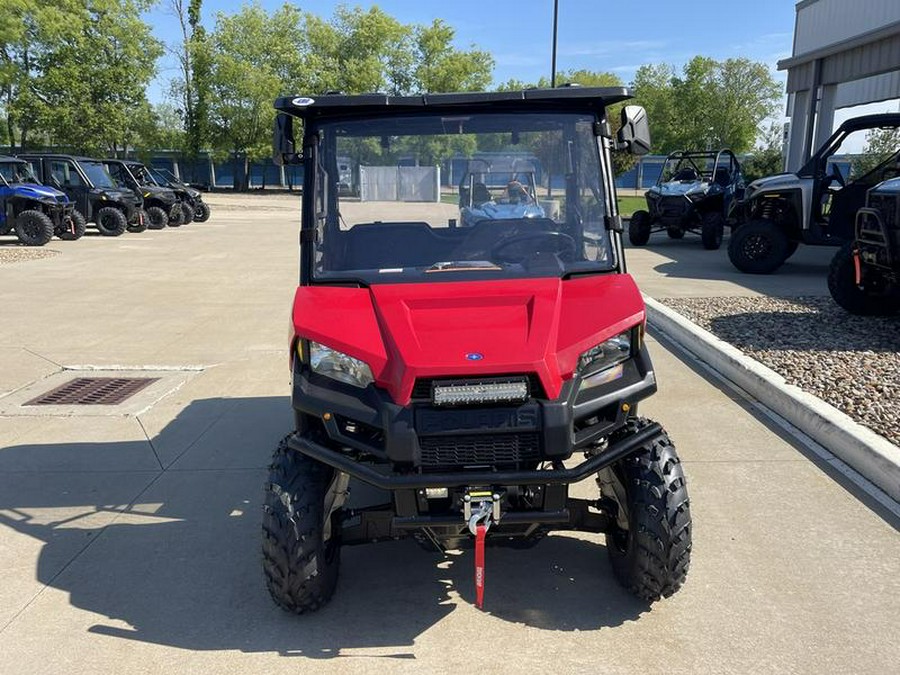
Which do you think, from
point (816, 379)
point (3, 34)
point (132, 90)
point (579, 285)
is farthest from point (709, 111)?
point (579, 285)

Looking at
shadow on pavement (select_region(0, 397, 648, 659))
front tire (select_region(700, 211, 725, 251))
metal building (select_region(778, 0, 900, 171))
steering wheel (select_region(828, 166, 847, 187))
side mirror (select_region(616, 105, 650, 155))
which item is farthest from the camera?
front tire (select_region(700, 211, 725, 251))

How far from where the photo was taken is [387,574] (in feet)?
11.7

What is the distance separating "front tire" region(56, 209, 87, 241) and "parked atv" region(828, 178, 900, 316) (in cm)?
1563

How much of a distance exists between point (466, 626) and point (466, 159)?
2.12 meters

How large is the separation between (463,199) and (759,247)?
984cm

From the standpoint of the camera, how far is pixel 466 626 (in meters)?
3.17

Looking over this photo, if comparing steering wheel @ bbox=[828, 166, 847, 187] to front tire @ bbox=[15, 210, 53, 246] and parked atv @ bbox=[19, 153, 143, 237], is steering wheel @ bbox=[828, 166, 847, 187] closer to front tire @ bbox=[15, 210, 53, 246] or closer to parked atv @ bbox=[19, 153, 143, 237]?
front tire @ bbox=[15, 210, 53, 246]

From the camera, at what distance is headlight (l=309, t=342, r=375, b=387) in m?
2.88

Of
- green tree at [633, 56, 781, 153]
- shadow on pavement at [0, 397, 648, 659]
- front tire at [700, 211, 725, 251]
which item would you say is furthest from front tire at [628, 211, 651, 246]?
green tree at [633, 56, 781, 153]

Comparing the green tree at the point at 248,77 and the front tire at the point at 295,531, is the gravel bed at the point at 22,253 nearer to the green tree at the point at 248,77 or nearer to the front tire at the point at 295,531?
the front tire at the point at 295,531

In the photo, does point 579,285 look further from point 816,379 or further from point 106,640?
point 816,379

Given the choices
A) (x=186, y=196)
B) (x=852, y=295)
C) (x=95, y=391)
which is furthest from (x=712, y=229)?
(x=186, y=196)

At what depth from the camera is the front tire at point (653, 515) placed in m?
3.02

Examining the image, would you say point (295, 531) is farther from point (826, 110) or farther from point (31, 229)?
point (826, 110)
